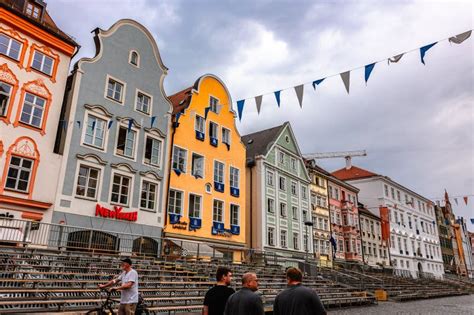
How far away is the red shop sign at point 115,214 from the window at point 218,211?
295 inches

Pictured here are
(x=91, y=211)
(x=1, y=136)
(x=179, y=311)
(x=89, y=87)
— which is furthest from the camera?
(x=89, y=87)

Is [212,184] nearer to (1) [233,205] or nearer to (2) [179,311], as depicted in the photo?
(1) [233,205]

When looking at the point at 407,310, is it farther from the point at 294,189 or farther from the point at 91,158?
the point at 294,189

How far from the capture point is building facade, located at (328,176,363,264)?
1797 inches

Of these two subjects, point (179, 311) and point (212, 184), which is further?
point (212, 184)

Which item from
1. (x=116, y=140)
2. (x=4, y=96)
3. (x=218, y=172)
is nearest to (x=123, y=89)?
(x=116, y=140)

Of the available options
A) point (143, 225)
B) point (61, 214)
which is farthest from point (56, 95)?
point (143, 225)

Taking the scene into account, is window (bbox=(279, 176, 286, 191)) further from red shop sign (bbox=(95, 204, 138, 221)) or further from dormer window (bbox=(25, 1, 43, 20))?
dormer window (bbox=(25, 1, 43, 20))

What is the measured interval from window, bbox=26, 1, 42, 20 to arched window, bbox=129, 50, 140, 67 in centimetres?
596

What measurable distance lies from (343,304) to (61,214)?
16.4 m

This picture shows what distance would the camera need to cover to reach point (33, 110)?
1992 cm

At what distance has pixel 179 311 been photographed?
47.1 ft

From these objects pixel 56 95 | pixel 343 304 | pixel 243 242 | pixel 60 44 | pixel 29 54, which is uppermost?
pixel 60 44

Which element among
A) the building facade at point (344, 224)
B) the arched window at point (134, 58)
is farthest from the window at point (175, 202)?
the building facade at point (344, 224)
